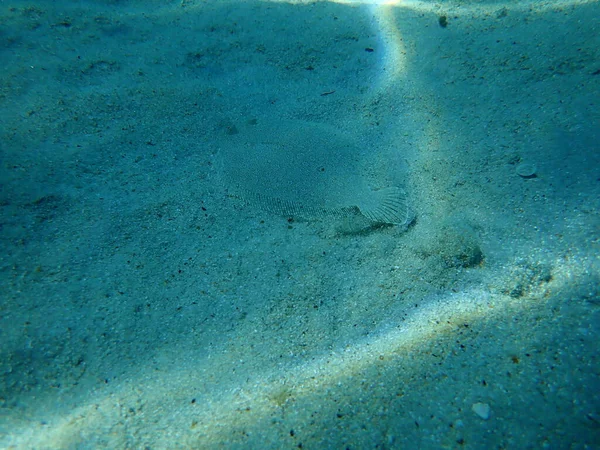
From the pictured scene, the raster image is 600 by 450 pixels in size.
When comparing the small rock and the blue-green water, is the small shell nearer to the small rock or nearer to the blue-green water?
the blue-green water

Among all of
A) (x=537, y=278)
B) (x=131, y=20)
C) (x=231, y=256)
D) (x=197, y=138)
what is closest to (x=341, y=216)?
(x=231, y=256)

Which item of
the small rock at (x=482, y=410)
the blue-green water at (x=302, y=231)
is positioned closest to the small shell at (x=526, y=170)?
the blue-green water at (x=302, y=231)

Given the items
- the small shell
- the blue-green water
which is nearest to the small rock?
the blue-green water

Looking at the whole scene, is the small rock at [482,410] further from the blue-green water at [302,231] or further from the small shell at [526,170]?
the small shell at [526,170]

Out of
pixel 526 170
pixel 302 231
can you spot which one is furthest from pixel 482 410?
pixel 526 170

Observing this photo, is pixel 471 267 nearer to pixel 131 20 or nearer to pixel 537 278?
pixel 537 278

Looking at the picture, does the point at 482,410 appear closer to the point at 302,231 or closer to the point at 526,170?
the point at 302,231

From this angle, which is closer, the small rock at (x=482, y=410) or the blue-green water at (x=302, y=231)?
the small rock at (x=482, y=410)
